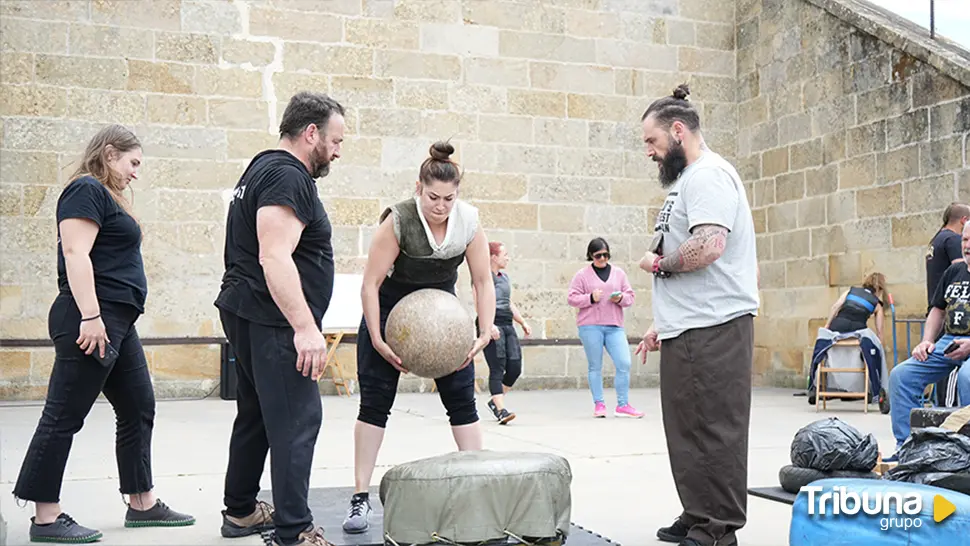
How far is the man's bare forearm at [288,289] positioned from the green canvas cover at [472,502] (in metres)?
0.64

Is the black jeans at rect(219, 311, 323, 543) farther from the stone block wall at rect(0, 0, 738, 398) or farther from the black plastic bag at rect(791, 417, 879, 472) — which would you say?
the stone block wall at rect(0, 0, 738, 398)

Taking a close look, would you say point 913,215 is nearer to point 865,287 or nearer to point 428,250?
point 865,287

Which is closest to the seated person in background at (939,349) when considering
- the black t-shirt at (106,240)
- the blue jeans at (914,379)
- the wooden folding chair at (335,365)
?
the blue jeans at (914,379)

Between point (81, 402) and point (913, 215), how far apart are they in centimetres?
894

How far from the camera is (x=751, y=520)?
4.84m

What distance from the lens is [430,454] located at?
6902 millimetres

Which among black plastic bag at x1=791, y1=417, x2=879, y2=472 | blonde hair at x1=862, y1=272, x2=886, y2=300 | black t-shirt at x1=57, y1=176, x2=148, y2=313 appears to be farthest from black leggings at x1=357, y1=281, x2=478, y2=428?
blonde hair at x1=862, y1=272, x2=886, y2=300

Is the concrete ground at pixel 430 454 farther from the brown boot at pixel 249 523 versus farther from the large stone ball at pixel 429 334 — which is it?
the large stone ball at pixel 429 334

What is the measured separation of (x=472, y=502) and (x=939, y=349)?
4411 mm

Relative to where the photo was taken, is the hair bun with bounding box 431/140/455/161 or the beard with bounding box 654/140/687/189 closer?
the beard with bounding box 654/140/687/189

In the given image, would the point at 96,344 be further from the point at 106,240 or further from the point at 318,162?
the point at 318,162

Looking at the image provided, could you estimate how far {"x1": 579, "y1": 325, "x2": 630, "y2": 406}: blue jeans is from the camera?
31.6 ft

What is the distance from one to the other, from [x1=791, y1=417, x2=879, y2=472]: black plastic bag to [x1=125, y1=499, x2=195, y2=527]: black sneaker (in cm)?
295

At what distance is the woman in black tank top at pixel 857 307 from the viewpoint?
10.1 metres
